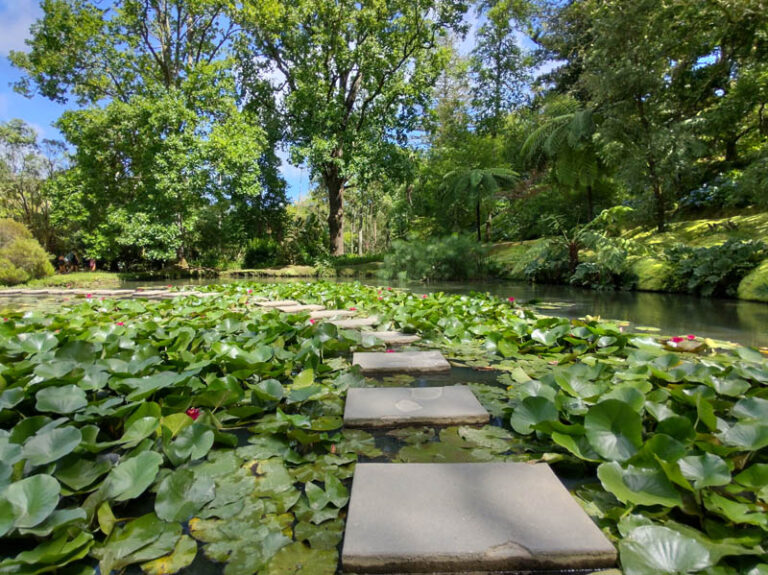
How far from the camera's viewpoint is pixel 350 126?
42.5ft

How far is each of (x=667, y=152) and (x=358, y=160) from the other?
25.8 feet

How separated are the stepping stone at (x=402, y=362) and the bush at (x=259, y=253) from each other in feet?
45.5

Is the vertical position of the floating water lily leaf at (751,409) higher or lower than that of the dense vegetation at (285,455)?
higher

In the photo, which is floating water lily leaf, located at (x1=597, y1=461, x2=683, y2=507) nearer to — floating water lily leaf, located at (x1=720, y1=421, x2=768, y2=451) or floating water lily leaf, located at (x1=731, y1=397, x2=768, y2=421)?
floating water lily leaf, located at (x1=720, y1=421, x2=768, y2=451)

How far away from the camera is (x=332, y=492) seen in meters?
0.74

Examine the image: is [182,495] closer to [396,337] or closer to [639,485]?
[639,485]

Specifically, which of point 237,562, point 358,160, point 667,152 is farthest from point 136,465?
point 358,160

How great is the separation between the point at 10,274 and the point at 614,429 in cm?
1164

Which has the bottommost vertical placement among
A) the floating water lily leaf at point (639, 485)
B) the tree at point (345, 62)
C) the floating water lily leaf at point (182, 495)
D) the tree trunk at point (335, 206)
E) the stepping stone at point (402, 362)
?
the stepping stone at point (402, 362)

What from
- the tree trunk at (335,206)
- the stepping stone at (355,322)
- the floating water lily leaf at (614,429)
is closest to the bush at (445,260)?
the tree trunk at (335,206)

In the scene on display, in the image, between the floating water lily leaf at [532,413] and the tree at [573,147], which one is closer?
the floating water lily leaf at [532,413]

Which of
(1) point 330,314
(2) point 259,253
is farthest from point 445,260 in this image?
(2) point 259,253

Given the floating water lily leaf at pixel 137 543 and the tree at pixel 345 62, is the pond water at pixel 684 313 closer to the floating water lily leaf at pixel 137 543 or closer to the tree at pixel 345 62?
the floating water lily leaf at pixel 137 543

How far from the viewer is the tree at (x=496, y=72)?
1620cm
